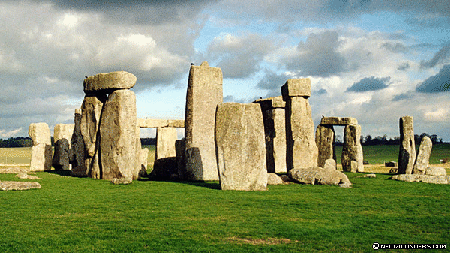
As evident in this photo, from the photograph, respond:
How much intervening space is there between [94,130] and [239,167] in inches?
265

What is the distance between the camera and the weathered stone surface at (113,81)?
14727 millimetres

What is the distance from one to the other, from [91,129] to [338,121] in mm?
12208

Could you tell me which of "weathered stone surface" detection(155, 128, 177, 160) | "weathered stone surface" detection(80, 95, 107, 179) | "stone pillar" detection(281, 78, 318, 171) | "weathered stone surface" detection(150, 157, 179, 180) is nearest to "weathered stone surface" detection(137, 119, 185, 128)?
"weathered stone surface" detection(155, 128, 177, 160)

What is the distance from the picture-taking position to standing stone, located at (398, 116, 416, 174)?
17.6 meters

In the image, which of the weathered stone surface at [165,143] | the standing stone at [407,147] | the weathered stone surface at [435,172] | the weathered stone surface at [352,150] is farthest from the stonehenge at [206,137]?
the weathered stone surface at [435,172]

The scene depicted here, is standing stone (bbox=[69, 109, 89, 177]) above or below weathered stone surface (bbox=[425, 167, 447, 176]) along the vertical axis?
above

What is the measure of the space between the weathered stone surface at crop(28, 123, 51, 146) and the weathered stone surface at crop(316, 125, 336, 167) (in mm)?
13580

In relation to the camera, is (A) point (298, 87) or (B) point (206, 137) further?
(A) point (298, 87)

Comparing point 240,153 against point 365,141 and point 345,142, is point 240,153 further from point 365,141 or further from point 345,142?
point 365,141

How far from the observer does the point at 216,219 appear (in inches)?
297

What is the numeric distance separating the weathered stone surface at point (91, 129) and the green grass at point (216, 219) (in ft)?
13.1

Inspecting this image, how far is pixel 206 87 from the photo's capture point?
50.4 feet

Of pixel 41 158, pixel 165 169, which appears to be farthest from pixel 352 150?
pixel 41 158

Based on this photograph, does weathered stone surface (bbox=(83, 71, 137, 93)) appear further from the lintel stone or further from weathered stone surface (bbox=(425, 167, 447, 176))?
weathered stone surface (bbox=(425, 167, 447, 176))
